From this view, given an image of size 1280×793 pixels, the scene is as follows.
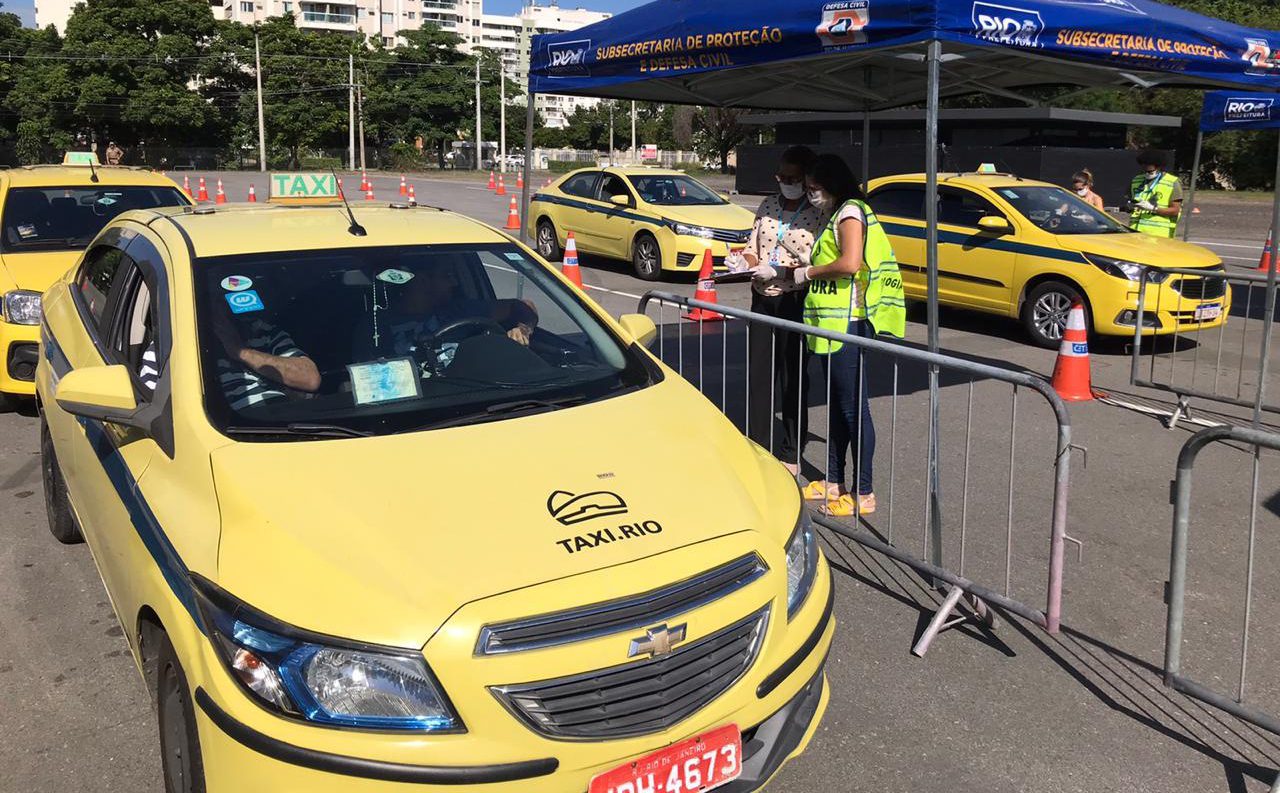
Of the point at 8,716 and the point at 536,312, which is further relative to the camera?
the point at 536,312

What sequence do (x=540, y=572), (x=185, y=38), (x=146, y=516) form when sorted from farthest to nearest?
(x=185, y=38), (x=146, y=516), (x=540, y=572)

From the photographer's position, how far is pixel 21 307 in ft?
21.7

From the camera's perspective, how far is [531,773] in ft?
7.55

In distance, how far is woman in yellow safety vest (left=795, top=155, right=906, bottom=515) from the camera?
518cm

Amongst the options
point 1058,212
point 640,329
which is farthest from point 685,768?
point 1058,212

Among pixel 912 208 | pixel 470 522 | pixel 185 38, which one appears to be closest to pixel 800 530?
pixel 470 522

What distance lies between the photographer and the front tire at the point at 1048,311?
10.1m

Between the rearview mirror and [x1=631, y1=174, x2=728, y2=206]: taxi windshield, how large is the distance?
→ 5.18 meters

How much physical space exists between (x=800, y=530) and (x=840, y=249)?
8.31 ft

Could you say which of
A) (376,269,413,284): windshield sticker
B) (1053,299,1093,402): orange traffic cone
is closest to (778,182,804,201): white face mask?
(376,269,413,284): windshield sticker

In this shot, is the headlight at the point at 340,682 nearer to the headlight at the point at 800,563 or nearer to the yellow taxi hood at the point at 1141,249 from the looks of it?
the headlight at the point at 800,563

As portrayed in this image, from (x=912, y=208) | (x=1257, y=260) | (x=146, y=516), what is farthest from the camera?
(x=1257, y=260)

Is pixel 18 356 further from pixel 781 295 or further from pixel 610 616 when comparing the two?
pixel 610 616

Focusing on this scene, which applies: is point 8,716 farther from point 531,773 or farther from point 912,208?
point 912,208
